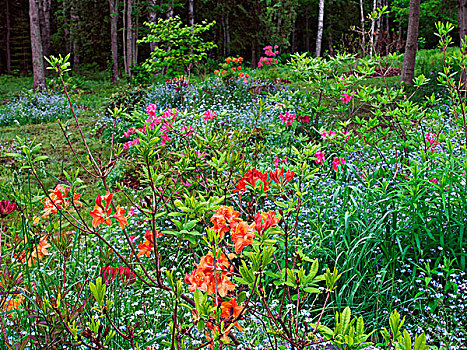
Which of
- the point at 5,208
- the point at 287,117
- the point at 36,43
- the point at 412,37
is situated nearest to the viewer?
the point at 5,208

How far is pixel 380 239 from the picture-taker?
2.78 m

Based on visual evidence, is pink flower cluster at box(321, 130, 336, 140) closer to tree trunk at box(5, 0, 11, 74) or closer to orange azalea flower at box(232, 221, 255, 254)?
orange azalea flower at box(232, 221, 255, 254)

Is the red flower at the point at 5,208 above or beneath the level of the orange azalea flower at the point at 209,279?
above

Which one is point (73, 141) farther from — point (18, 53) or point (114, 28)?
point (18, 53)

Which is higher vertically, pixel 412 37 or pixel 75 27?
pixel 75 27

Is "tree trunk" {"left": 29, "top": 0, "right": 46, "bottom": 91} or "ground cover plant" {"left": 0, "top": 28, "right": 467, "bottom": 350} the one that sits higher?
"tree trunk" {"left": 29, "top": 0, "right": 46, "bottom": 91}

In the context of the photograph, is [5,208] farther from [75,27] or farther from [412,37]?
[75,27]

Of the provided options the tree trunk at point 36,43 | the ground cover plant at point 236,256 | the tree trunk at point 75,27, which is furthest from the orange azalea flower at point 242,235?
the tree trunk at point 75,27

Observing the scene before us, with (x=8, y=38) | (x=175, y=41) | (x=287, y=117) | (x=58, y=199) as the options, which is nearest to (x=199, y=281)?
(x=58, y=199)

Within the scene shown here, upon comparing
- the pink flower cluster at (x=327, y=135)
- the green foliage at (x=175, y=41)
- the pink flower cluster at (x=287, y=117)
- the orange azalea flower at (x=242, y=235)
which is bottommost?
the orange azalea flower at (x=242, y=235)

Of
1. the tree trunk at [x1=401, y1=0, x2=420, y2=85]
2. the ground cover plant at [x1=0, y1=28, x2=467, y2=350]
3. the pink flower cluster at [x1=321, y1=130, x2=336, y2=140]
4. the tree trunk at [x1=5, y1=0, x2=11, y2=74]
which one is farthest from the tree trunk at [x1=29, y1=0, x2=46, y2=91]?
the tree trunk at [x1=5, y1=0, x2=11, y2=74]

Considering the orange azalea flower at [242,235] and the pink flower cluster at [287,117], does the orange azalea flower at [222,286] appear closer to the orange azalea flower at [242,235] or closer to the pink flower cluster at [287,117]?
the orange azalea flower at [242,235]

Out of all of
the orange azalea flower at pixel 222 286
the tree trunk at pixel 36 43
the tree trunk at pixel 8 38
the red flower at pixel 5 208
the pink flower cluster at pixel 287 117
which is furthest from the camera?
the tree trunk at pixel 8 38

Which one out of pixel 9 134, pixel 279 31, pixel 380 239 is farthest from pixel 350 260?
pixel 279 31
